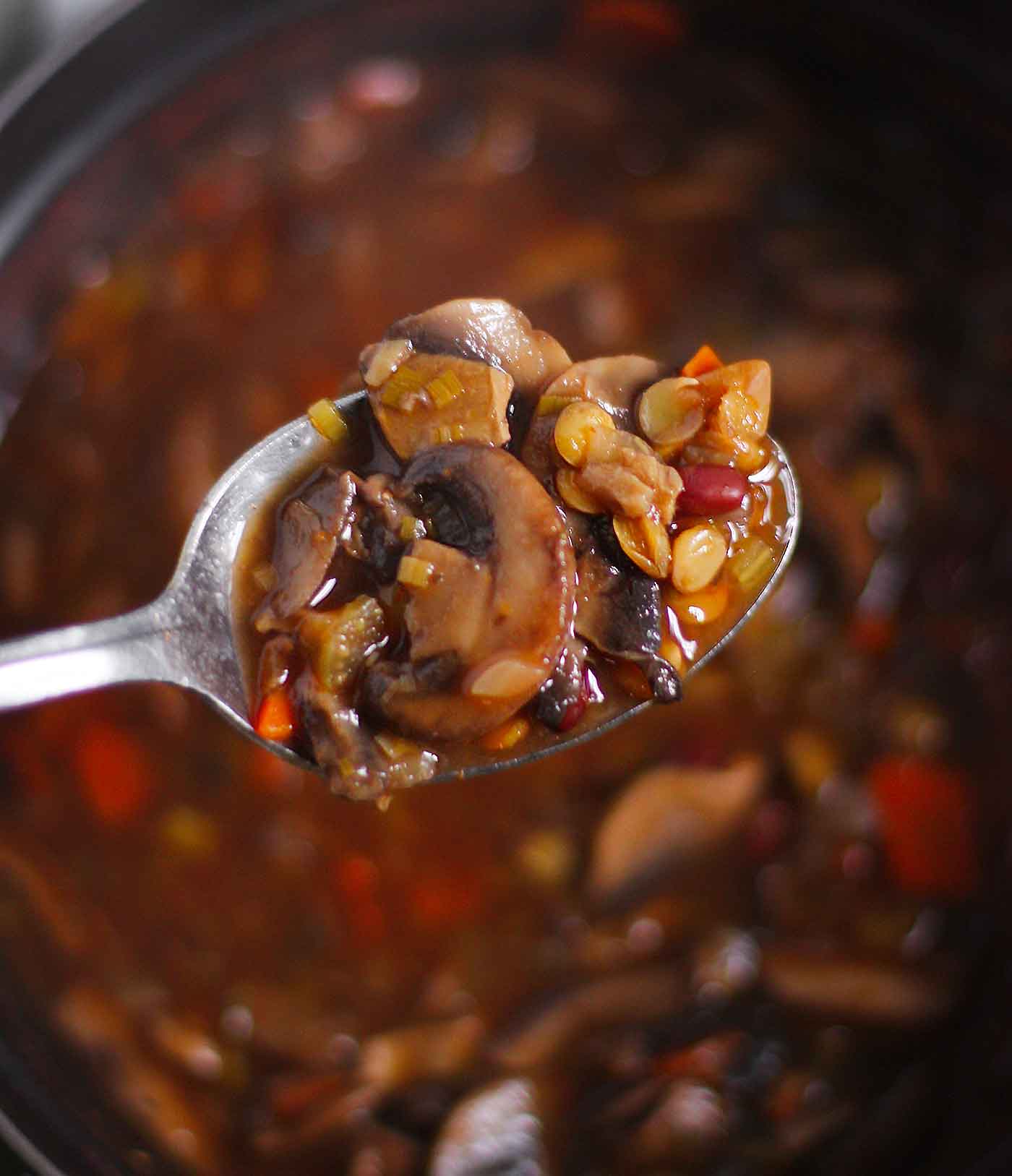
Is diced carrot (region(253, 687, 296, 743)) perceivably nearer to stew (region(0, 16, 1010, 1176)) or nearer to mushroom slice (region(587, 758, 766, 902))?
stew (region(0, 16, 1010, 1176))

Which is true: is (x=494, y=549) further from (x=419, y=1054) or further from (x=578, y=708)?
(x=419, y=1054)

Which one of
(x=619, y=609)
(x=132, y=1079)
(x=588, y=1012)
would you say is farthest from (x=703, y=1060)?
(x=619, y=609)

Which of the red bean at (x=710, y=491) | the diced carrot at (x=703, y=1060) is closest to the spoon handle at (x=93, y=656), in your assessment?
the red bean at (x=710, y=491)

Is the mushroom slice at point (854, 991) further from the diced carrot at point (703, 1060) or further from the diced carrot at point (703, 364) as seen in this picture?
the diced carrot at point (703, 364)

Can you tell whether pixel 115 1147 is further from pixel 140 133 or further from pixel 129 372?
pixel 140 133

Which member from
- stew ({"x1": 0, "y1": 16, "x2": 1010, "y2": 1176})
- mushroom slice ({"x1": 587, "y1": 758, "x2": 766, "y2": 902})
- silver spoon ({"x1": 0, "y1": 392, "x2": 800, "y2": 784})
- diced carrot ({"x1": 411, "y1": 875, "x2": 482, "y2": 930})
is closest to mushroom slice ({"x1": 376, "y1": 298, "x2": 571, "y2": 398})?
silver spoon ({"x1": 0, "y1": 392, "x2": 800, "y2": 784})

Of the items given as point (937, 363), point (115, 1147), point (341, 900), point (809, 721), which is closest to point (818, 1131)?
point (809, 721)
